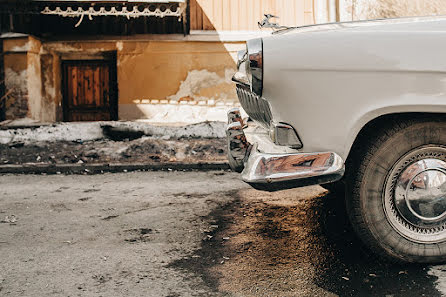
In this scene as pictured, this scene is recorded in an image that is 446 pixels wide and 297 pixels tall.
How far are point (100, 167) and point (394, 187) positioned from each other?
183 inches

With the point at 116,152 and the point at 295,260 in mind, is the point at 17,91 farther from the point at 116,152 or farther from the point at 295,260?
the point at 295,260

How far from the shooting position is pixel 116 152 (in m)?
7.60

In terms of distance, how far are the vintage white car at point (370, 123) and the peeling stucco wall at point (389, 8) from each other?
333 centimetres

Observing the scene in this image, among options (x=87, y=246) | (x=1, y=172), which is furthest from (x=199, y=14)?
(x=87, y=246)

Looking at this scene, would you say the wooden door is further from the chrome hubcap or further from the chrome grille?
the chrome hubcap

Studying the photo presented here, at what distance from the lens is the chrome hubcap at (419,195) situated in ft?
9.52

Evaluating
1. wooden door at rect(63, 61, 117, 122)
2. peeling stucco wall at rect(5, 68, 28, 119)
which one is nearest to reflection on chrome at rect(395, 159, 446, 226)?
peeling stucco wall at rect(5, 68, 28, 119)

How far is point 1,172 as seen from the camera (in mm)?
6750

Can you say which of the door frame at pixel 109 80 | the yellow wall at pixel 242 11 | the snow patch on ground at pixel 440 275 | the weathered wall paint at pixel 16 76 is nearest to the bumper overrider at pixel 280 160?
the snow patch on ground at pixel 440 275

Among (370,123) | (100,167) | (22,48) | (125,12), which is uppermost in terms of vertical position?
(125,12)

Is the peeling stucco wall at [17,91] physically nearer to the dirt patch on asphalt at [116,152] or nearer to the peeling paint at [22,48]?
the peeling paint at [22,48]

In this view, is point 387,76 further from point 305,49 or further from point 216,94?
point 216,94

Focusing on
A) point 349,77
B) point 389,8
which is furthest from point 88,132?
point 349,77

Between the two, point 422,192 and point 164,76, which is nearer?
point 422,192
